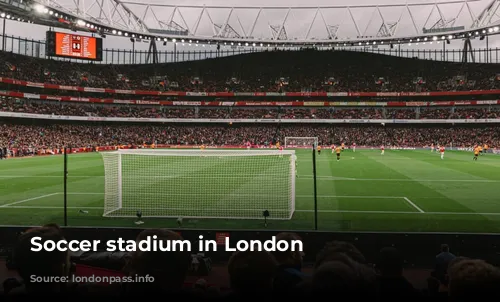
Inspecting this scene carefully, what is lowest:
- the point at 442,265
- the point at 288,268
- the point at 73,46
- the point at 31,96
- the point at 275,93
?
the point at 442,265

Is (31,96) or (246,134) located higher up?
(31,96)

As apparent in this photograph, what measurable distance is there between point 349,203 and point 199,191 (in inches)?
312

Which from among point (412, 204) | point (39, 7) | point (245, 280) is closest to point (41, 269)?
point (245, 280)

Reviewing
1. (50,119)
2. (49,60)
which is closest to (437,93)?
(50,119)

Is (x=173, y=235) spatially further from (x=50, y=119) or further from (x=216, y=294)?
(x=50, y=119)

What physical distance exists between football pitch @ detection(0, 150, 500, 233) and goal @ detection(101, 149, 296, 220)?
743mm

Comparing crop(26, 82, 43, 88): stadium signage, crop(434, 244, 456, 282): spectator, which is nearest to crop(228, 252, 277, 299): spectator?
crop(434, 244, 456, 282): spectator

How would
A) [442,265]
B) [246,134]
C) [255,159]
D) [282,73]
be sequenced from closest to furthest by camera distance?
1. [442,265]
2. [255,159]
3. [246,134]
4. [282,73]

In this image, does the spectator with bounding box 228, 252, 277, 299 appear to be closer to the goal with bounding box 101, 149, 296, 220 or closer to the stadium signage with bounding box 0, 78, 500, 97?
the goal with bounding box 101, 149, 296, 220

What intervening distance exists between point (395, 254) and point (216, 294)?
2359mm

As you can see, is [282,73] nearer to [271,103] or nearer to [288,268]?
[271,103]

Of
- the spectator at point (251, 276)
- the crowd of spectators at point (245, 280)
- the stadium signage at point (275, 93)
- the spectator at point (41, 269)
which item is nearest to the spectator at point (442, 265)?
the crowd of spectators at point (245, 280)

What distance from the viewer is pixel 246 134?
8006 cm

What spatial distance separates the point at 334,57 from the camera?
9875 cm
